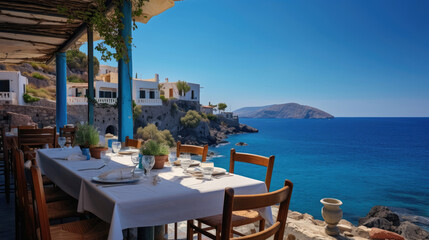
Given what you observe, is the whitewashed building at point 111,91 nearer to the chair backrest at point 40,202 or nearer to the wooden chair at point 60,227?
the wooden chair at point 60,227

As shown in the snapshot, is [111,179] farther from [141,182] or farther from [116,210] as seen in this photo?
[116,210]

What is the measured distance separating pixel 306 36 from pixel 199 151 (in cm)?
7409

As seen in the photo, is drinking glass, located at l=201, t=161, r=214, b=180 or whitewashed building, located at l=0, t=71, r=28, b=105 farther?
whitewashed building, located at l=0, t=71, r=28, b=105

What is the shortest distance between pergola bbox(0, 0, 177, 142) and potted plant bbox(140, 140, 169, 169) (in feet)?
6.51

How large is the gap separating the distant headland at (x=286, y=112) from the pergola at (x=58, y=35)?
16019 centimetres

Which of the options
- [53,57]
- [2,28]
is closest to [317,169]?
[53,57]

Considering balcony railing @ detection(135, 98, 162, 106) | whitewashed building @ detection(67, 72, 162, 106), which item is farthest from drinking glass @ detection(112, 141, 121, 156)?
balcony railing @ detection(135, 98, 162, 106)

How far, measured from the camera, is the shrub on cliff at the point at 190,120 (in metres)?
35.2

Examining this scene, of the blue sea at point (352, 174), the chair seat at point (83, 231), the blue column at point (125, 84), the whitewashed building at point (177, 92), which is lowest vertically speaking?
the blue sea at point (352, 174)

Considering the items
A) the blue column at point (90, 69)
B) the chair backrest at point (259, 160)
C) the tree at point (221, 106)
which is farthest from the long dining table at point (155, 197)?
the tree at point (221, 106)

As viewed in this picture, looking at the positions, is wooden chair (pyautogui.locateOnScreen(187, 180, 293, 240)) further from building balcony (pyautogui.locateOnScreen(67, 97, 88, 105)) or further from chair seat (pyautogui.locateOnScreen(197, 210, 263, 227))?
building balcony (pyautogui.locateOnScreen(67, 97, 88, 105))

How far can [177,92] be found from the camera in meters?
39.8

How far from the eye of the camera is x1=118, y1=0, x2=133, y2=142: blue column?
3803mm

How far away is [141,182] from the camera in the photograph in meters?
1.76
